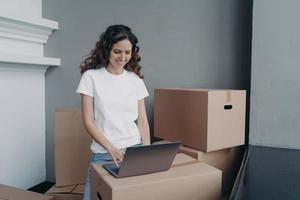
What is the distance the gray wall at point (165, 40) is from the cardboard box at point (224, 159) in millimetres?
424

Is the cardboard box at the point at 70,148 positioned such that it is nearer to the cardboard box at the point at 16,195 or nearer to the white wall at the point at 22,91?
the cardboard box at the point at 16,195

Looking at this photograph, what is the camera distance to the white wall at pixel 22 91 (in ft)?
6.05

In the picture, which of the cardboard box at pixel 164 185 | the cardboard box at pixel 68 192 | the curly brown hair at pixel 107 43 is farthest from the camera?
the cardboard box at pixel 68 192

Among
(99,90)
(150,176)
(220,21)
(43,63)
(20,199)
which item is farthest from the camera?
(43,63)

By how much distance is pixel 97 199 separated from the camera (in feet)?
3.34

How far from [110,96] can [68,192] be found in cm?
84

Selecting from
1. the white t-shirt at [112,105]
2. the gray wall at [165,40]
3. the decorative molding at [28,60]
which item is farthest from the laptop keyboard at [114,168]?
the decorative molding at [28,60]

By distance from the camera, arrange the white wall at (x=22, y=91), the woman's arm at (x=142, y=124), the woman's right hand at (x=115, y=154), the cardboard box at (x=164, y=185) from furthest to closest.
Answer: the white wall at (x=22, y=91)
the woman's arm at (x=142, y=124)
the woman's right hand at (x=115, y=154)
the cardboard box at (x=164, y=185)

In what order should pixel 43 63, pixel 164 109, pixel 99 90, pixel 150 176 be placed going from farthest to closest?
pixel 43 63 < pixel 164 109 < pixel 99 90 < pixel 150 176

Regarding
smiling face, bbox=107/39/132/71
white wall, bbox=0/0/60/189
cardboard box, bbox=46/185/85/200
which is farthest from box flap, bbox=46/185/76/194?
smiling face, bbox=107/39/132/71

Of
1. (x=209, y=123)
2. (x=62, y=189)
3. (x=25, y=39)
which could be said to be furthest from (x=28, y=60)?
(x=209, y=123)

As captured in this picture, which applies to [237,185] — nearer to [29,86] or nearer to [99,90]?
[99,90]

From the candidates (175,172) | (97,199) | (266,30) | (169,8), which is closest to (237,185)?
(175,172)

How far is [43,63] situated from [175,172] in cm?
141
